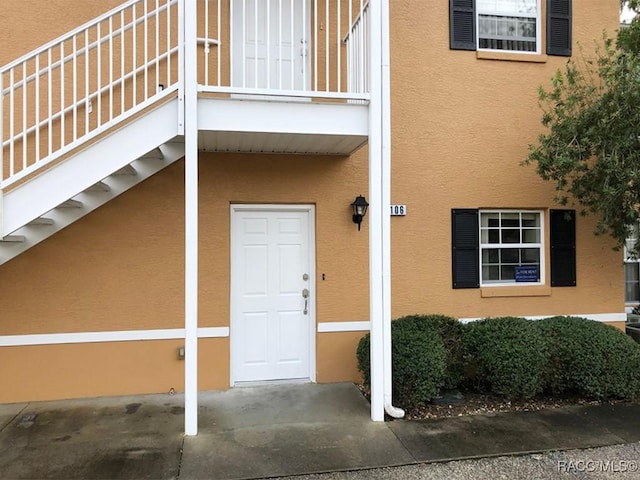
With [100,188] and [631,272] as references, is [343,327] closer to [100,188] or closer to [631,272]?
[100,188]

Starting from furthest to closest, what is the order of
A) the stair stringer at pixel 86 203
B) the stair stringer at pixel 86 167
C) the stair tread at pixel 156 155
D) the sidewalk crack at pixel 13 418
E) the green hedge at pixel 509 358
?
the green hedge at pixel 509 358 → the stair tread at pixel 156 155 → the stair stringer at pixel 86 203 → the sidewalk crack at pixel 13 418 → the stair stringer at pixel 86 167

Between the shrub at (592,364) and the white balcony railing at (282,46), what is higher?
the white balcony railing at (282,46)

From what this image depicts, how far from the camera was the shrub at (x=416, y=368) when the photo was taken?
4664 millimetres

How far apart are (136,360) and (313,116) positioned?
3305mm

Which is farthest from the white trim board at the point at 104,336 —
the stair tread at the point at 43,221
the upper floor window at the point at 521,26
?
the upper floor window at the point at 521,26

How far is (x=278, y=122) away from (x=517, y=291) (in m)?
3.76

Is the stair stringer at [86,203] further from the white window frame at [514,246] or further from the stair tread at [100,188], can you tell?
the white window frame at [514,246]

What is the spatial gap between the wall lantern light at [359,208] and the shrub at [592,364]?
238 centimetres

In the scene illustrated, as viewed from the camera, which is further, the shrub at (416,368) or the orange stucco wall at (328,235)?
the orange stucco wall at (328,235)

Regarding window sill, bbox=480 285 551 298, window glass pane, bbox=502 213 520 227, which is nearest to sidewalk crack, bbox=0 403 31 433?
window sill, bbox=480 285 551 298

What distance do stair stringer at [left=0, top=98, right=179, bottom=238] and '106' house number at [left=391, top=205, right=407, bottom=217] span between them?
2.71 meters

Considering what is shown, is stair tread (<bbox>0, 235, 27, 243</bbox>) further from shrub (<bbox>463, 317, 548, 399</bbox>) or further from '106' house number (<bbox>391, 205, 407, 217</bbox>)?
shrub (<bbox>463, 317, 548, 399</bbox>)

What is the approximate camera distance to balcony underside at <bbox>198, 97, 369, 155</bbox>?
14.1 feet

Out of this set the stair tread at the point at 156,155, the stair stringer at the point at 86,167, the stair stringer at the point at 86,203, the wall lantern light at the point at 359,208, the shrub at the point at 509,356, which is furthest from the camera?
the wall lantern light at the point at 359,208
